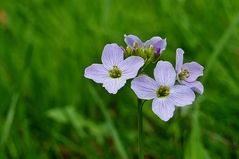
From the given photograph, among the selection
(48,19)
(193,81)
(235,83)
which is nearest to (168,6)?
(235,83)

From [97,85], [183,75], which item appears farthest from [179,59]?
[97,85]

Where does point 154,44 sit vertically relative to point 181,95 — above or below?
above

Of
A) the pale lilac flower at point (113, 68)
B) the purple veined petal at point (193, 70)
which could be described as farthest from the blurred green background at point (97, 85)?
the pale lilac flower at point (113, 68)

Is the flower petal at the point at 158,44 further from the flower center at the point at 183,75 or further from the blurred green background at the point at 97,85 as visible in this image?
the blurred green background at the point at 97,85

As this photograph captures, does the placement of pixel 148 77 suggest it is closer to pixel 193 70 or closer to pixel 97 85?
pixel 193 70

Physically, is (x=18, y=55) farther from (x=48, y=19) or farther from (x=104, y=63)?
Result: (x=104, y=63)

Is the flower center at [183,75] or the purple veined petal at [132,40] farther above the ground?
the purple veined petal at [132,40]

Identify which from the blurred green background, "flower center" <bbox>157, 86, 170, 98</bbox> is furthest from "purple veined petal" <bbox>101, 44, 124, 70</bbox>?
the blurred green background
